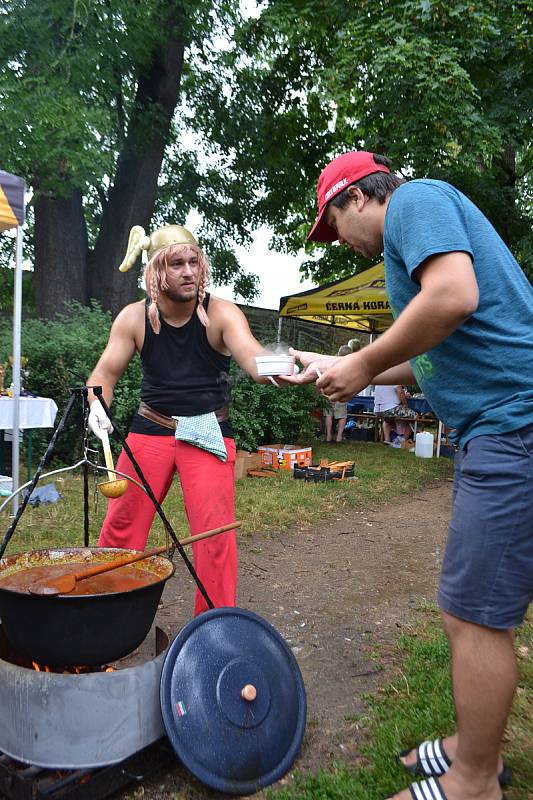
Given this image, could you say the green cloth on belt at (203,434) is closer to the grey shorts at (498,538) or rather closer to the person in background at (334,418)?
the grey shorts at (498,538)

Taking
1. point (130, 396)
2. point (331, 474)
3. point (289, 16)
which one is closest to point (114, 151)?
point (289, 16)

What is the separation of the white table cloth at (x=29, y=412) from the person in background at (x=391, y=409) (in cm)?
744

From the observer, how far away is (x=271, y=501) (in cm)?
698

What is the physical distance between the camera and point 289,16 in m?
11.0

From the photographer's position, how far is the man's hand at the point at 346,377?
6.29ft

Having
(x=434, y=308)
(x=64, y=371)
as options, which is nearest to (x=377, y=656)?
(x=434, y=308)

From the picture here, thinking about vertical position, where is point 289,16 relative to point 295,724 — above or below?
above

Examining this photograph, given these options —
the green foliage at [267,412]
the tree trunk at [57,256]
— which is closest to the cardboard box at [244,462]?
the green foliage at [267,412]

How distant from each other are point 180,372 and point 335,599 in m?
2.17

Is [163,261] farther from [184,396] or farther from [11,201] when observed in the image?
[11,201]

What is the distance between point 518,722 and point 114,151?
428 inches

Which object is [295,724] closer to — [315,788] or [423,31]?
[315,788]

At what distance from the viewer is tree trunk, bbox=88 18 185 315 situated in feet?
37.4

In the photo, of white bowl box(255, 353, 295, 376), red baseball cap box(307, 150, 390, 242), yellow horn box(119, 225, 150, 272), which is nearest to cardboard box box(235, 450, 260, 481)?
yellow horn box(119, 225, 150, 272)
